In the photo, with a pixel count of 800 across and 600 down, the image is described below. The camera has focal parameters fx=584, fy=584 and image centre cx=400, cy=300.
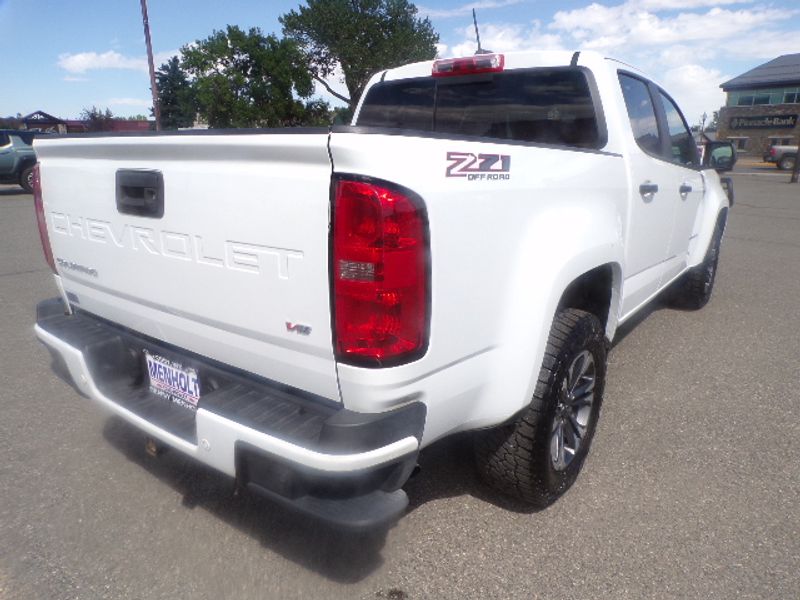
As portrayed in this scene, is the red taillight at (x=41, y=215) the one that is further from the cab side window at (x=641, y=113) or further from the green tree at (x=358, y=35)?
the green tree at (x=358, y=35)

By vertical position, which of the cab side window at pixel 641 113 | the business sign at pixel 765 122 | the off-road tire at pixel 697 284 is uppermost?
the business sign at pixel 765 122

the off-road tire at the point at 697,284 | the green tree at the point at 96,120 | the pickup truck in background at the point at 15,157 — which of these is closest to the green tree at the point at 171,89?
the green tree at the point at 96,120

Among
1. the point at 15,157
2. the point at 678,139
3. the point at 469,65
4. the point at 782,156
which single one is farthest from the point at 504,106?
the point at 782,156

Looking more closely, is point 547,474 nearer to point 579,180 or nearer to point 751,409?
point 579,180

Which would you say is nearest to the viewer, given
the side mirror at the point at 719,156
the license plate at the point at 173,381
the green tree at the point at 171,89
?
the license plate at the point at 173,381

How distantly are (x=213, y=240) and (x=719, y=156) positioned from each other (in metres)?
4.67

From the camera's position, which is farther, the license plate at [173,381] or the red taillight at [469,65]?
the red taillight at [469,65]

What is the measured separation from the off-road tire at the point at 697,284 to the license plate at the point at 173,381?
4518 millimetres

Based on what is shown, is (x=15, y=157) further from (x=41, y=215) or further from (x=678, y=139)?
(x=678, y=139)

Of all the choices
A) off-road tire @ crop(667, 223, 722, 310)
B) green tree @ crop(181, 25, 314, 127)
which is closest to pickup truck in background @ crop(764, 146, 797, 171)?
green tree @ crop(181, 25, 314, 127)

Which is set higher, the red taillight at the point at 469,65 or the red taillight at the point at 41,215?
the red taillight at the point at 469,65

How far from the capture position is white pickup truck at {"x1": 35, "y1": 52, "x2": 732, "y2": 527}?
163 centimetres

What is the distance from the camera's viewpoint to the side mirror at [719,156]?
492 centimetres

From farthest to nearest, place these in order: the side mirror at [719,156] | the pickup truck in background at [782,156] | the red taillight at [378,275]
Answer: the pickup truck in background at [782,156] < the side mirror at [719,156] < the red taillight at [378,275]
